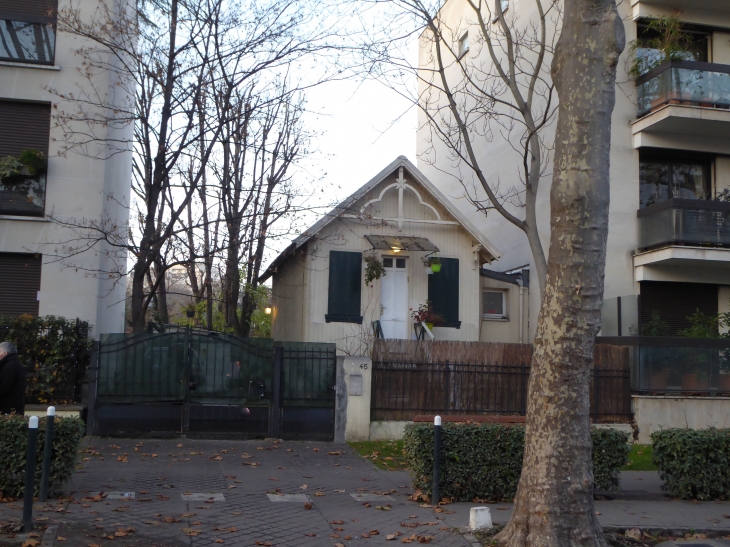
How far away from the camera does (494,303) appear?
21.3 meters

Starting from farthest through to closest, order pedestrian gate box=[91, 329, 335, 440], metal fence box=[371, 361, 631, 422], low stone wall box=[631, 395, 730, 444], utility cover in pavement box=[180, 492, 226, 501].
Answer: low stone wall box=[631, 395, 730, 444], metal fence box=[371, 361, 631, 422], pedestrian gate box=[91, 329, 335, 440], utility cover in pavement box=[180, 492, 226, 501]

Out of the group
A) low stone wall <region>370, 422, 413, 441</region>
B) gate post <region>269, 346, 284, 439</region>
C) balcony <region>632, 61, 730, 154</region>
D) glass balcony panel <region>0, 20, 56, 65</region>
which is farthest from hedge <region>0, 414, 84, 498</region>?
balcony <region>632, 61, 730, 154</region>

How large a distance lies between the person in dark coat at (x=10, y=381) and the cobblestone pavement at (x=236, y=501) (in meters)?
1.23

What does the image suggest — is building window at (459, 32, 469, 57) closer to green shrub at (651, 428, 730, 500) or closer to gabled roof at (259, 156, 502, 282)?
gabled roof at (259, 156, 502, 282)

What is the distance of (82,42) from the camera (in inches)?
640

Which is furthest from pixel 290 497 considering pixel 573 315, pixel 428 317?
pixel 428 317

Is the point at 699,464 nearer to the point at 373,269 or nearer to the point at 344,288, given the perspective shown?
the point at 373,269

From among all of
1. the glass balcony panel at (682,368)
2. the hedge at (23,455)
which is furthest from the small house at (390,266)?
the hedge at (23,455)

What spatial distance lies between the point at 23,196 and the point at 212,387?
581 centimetres

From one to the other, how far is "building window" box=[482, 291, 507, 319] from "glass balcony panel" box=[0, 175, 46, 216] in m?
11.6

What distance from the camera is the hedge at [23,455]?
8320 mm

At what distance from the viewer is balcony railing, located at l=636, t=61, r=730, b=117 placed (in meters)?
17.4

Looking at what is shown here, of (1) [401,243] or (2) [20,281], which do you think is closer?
(2) [20,281]

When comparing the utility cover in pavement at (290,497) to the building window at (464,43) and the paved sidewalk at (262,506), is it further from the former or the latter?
the building window at (464,43)
